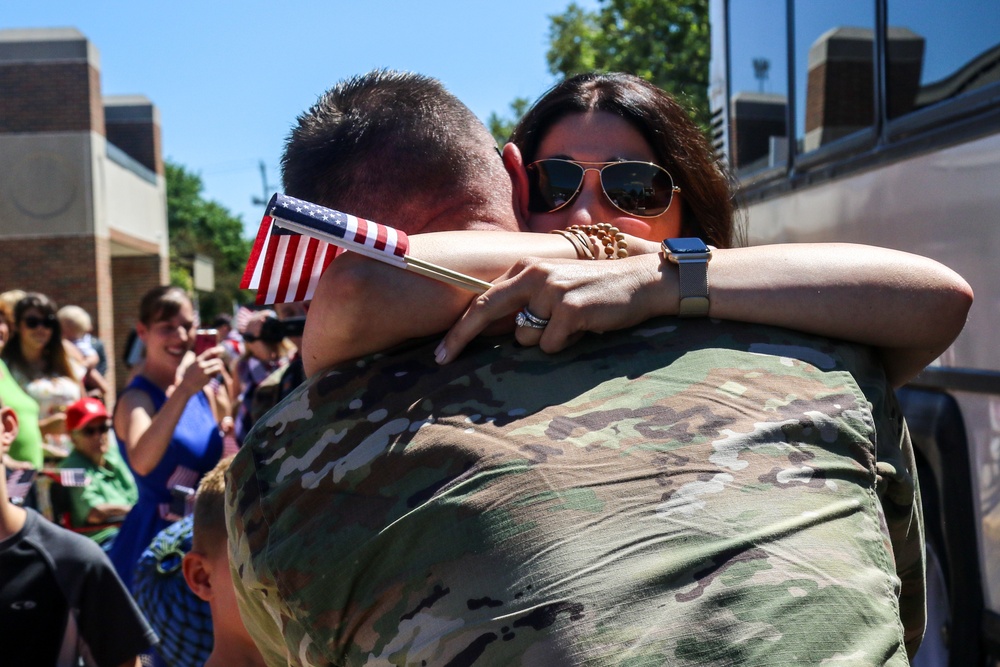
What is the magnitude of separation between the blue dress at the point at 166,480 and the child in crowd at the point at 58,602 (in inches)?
43.6

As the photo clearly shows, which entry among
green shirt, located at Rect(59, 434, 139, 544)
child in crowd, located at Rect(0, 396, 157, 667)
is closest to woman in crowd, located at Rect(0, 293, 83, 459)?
green shirt, located at Rect(59, 434, 139, 544)

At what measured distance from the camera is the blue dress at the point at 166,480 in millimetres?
4336

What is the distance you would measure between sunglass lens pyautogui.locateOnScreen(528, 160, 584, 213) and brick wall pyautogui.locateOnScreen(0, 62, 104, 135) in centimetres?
1740

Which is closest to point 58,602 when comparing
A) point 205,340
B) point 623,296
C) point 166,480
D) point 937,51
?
point 166,480

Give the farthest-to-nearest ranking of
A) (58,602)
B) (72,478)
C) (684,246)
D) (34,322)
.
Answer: (34,322) → (72,478) → (58,602) → (684,246)

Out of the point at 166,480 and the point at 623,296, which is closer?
the point at 623,296

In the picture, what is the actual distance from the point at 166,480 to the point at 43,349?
3.34m

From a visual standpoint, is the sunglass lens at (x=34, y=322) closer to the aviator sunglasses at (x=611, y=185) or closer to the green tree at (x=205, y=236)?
the aviator sunglasses at (x=611, y=185)

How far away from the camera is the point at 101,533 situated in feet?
16.8

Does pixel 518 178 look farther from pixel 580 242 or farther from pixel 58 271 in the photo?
pixel 58 271

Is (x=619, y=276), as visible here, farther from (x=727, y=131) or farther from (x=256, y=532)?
(x=727, y=131)

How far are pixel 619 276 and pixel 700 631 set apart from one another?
0.54 meters

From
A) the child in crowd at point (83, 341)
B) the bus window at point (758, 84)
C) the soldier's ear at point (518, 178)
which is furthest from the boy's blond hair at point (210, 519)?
the child in crowd at point (83, 341)

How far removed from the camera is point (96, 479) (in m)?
5.26
